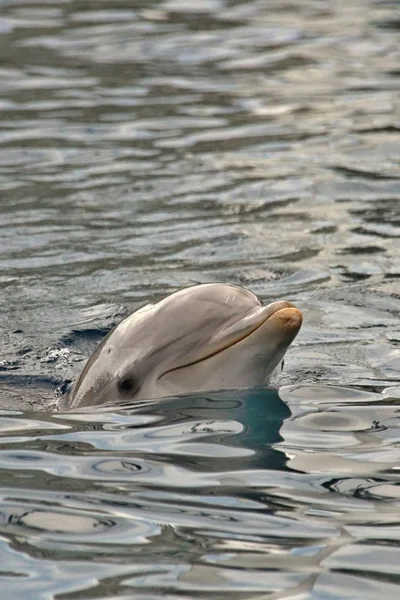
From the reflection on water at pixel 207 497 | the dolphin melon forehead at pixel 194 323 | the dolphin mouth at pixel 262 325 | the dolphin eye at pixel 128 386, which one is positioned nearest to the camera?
the reflection on water at pixel 207 497

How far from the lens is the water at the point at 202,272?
4535 mm

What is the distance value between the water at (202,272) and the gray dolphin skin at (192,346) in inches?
4.5

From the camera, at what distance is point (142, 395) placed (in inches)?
254

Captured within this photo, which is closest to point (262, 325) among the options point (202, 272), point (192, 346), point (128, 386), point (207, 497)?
point (192, 346)

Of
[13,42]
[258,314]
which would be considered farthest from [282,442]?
[13,42]

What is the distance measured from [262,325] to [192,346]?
0.41 m

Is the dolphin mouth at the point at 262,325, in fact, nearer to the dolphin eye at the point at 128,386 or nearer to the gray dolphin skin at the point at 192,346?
the gray dolphin skin at the point at 192,346

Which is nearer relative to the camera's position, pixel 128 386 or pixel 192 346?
pixel 192 346

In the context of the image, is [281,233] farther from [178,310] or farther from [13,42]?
[13,42]

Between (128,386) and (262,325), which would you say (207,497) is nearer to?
(262,325)

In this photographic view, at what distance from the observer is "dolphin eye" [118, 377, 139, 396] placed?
6453 millimetres

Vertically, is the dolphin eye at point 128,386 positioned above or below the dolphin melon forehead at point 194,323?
below

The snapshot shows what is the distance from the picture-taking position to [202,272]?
988cm

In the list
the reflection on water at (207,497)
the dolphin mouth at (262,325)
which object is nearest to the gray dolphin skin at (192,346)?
the dolphin mouth at (262,325)
